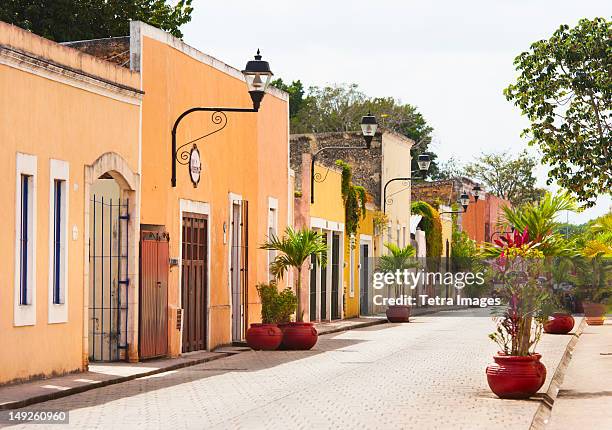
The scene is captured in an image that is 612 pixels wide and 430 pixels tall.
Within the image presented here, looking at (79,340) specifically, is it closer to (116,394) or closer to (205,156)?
(116,394)

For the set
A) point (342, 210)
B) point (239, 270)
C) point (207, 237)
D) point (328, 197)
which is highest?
A: point (328, 197)

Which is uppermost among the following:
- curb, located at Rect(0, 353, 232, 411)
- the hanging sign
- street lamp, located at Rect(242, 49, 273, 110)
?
street lamp, located at Rect(242, 49, 273, 110)

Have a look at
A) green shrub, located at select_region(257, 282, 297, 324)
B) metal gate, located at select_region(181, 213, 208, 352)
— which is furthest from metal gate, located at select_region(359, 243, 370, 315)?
metal gate, located at select_region(181, 213, 208, 352)

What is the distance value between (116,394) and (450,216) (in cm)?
4861

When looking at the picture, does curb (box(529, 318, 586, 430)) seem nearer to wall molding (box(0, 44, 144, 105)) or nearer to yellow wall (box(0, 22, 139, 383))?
yellow wall (box(0, 22, 139, 383))

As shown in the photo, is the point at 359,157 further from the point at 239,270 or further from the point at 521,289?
the point at 521,289

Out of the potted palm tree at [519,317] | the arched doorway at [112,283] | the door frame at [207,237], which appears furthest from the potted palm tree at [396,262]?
the potted palm tree at [519,317]

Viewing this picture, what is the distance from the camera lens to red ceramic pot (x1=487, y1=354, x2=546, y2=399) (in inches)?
596

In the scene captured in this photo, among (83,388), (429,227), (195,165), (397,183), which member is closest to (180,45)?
(195,165)

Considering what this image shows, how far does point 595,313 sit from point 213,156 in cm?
2216

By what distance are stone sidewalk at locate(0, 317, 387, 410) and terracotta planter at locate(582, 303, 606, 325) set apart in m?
19.0

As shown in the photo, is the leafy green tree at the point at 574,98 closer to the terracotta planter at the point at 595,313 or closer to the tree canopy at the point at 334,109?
the terracotta planter at the point at 595,313

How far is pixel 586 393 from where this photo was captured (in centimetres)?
1659

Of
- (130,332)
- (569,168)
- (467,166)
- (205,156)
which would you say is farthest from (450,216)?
(130,332)
